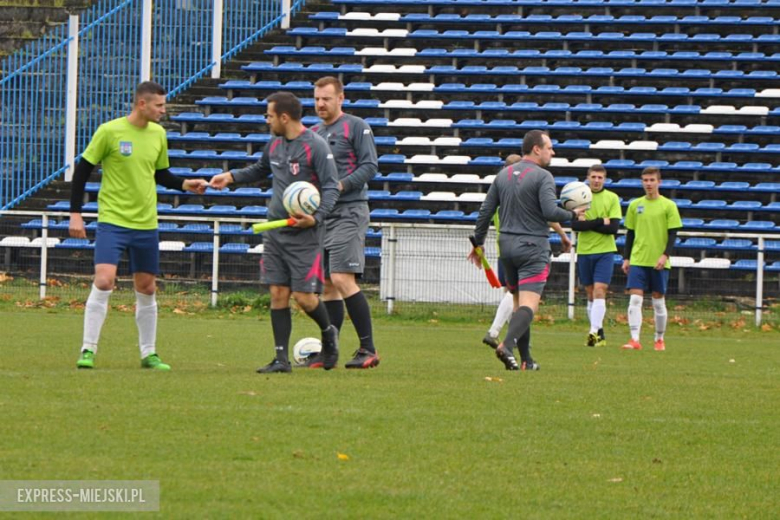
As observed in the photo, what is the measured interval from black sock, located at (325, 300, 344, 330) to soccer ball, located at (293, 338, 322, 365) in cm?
22

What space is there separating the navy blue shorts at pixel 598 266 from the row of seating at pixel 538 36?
489 inches

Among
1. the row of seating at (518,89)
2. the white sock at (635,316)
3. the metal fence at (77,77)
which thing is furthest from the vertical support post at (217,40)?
the white sock at (635,316)

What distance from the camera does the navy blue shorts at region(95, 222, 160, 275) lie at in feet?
32.5

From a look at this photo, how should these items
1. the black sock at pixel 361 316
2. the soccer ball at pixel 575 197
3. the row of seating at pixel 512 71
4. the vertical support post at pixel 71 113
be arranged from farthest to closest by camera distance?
1. the row of seating at pixel 512 71
2. the vertical support post at pixel 71 113
3. the soccer ball at pixel 575 197
4. the black sock at pixel 361 316

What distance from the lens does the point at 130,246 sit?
32.8 feet

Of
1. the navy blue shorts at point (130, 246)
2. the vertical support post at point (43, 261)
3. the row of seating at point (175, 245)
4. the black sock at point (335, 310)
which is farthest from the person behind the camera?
the row of seating at point (175, 245)

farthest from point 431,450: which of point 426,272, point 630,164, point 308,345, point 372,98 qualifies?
point 372,98

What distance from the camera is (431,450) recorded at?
661cm

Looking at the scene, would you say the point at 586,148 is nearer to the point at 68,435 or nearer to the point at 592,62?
the point at 592,62

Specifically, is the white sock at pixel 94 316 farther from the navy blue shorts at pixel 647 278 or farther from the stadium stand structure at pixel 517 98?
the stadium stand structure at pixel 517 98

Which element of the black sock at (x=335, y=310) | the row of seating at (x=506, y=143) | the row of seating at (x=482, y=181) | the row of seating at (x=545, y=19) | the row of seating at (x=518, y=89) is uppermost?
the row of seating at (x=545, y=19)

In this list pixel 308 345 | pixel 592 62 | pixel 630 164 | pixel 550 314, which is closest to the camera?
pixel 308 345

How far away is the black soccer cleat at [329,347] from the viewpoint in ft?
33.6

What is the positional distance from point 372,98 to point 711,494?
74.3 ft
